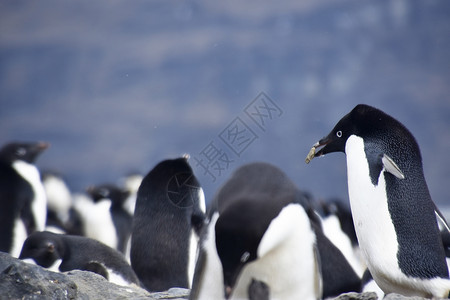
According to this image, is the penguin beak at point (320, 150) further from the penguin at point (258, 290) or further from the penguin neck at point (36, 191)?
the penguin neck at point (36, 191)

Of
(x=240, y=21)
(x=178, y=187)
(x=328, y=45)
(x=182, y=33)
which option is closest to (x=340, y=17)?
(x=328, y=45)

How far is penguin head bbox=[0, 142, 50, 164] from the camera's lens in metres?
5.32

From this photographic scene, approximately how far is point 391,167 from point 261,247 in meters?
0.84

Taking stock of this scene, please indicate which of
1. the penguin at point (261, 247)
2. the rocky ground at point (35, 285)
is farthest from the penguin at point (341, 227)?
the rocky ground at point (35, 285)

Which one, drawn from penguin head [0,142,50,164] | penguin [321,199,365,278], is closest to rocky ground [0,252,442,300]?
penguin [321,199,365,278]

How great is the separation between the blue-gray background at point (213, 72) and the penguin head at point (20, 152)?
34.2 m

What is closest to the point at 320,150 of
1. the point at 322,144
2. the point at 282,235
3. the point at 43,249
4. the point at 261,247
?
the point at 322,144

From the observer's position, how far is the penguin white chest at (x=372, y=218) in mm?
2598

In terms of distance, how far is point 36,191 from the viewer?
4.92m

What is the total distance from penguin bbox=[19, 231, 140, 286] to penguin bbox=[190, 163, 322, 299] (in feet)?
3.83

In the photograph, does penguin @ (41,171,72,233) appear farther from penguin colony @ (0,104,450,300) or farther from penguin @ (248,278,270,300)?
penguin @ (248,278,270,300)

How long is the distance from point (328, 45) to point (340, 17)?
2329 millimetres

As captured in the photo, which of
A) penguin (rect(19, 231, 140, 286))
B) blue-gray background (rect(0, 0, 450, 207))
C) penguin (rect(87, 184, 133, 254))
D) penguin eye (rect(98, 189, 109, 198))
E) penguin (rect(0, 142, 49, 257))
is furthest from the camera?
blue-gray background (rect(0, 0, 450, 207))

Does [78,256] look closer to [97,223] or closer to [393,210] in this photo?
[393,210]
